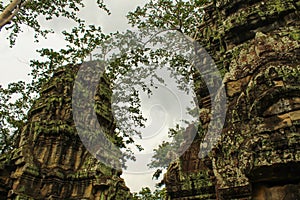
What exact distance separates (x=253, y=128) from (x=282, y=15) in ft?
6.07

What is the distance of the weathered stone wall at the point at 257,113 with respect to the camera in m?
2.69

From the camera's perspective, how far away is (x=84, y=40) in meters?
13.9

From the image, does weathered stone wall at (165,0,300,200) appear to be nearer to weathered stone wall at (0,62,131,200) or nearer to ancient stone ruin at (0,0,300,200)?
ancient stone ruin at (0,0,300,200)

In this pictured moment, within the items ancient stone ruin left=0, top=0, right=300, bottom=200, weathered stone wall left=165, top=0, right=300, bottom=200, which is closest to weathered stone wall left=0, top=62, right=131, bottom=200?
ancient stone ruin left=0, top=0, right=300, bottom=200

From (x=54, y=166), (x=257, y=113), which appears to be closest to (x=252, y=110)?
(x=257, y=113)

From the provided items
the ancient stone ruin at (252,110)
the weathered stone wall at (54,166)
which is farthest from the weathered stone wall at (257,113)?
the weathered stone wall at (54,166)

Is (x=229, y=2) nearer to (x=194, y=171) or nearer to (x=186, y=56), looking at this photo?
(x=194, y=171)

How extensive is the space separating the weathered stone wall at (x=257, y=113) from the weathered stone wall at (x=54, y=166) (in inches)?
218

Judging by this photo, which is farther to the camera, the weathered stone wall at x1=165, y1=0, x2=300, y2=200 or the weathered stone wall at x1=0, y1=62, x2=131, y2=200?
the weathered stone wall at x1=0, y1=62, x2=131, y2=200

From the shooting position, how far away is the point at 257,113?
3.05m

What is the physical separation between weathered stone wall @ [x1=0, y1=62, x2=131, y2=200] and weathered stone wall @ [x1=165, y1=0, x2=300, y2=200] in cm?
554

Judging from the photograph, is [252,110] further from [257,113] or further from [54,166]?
[54,166]

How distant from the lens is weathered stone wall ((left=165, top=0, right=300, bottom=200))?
2.69m

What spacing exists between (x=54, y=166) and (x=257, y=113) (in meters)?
8.32
